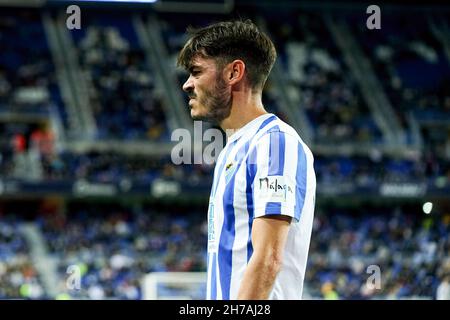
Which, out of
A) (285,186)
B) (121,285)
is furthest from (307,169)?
(121,285)

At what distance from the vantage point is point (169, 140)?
2400 cm

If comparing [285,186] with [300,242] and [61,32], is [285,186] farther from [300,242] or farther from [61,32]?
[61,32]

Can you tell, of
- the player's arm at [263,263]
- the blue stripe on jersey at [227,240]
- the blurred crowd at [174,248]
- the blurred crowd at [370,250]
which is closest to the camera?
the player's arm at [263,263]

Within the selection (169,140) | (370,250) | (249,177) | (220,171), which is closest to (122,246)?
(169,140)

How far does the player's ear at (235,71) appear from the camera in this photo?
10.6 ft

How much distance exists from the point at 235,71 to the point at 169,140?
20821 mm

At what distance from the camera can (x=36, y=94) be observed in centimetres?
2406

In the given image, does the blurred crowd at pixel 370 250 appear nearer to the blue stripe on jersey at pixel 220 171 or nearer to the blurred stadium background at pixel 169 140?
the blurred stadium background at pixel 169 140

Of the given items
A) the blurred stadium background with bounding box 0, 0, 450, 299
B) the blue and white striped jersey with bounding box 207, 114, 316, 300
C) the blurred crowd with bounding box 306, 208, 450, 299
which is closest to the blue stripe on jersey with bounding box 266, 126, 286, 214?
the blue and white striped jersey with bounding box 207, 114, 316, 300

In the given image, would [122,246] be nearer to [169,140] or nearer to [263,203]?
[169,140]

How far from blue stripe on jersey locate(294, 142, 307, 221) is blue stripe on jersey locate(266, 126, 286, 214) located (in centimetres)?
7

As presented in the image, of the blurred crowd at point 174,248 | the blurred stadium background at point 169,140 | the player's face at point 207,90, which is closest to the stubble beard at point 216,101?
the player's face at point 207,90

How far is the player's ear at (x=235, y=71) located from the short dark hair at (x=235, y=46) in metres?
0.02

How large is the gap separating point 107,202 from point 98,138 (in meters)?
1.67
